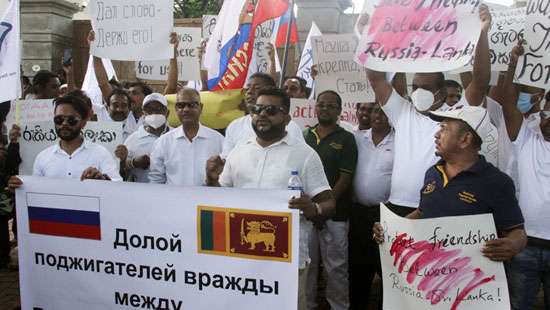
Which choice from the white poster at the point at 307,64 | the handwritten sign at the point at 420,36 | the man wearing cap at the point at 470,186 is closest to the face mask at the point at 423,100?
the handwritten sign at the point at 420,36

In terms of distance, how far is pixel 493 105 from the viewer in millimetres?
4520

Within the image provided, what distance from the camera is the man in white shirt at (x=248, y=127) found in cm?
485

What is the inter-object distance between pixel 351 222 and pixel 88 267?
7.56 ft

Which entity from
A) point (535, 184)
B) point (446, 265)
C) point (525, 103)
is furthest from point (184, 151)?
point (525, 103)

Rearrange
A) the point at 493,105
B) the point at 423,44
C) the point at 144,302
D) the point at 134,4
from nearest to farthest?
1. the point at 144,302
2. the point at 423,44
3. the point at 493,105
4. the point at 134,4

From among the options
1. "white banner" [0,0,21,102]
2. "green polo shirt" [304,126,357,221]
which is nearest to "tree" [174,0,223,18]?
"white banner" [0,0,21,102]

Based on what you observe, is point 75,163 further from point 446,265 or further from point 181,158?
point 446,265

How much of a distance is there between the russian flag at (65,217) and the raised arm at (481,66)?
290 cm

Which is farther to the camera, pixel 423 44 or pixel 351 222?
pixel 351 222

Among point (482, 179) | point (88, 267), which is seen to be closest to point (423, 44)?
point (482, 179)

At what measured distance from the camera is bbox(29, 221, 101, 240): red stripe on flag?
3.84 metres

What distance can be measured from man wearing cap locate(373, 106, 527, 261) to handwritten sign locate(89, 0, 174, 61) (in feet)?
10.5

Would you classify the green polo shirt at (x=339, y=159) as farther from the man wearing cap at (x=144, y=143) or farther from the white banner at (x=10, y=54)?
the white banner at (x=10, y=54)

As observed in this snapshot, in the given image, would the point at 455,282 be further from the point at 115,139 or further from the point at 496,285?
the point at 115,139
